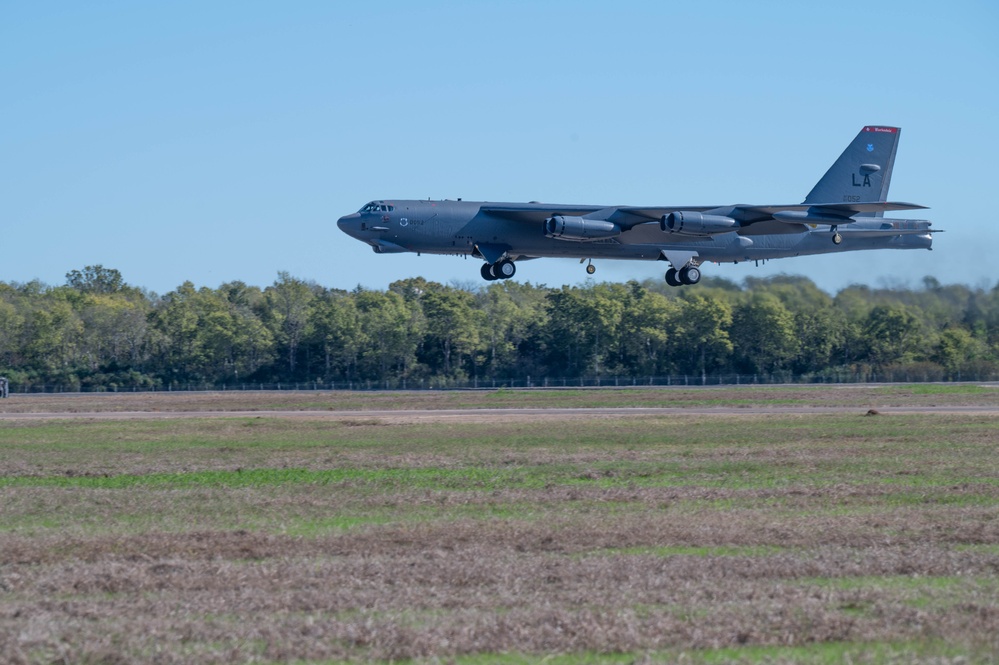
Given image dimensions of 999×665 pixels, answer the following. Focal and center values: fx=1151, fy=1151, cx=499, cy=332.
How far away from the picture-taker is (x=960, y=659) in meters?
9.28

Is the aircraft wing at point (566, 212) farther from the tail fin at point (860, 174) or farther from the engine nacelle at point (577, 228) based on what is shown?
the tail fin at point (860, 174)

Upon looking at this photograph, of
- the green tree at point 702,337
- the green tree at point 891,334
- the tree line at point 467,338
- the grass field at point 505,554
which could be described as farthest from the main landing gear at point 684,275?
the grass field at point 505,554

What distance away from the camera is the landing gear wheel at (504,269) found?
45656 mm

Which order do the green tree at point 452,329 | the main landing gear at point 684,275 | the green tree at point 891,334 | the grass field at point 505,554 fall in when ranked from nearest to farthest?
the grass field at point 505,554
the main landing gear at point 684,275
the green tree at point 891,334
the green tree at point 452,329

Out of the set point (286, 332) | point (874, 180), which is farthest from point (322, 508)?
point (286, 332)

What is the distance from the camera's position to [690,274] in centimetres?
5062

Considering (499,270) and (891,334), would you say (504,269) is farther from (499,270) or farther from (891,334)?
(891,334)

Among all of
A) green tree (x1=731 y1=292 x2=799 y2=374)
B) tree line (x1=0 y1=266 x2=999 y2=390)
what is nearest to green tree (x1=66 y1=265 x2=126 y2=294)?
tree line (x1=0 y1=266 x2=999 y2=390)

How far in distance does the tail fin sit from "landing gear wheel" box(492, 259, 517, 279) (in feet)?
49.8

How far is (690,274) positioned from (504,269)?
9588 mm

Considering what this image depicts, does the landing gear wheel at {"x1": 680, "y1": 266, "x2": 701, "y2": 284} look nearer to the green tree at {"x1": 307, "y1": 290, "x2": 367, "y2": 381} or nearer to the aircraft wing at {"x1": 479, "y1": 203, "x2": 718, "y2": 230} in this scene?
the aircraft wing at {"x1": 479, "y1": 203, "x2": 718, "y2": 230}

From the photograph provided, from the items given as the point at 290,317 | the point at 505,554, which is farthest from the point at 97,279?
the point at 505,554

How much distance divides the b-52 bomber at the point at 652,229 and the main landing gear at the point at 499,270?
40 mm

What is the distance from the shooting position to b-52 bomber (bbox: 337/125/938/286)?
44.2 metres
